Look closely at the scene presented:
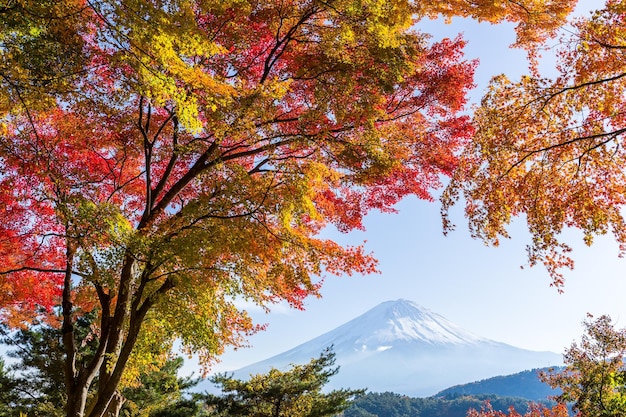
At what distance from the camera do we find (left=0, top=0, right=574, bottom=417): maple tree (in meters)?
4.21

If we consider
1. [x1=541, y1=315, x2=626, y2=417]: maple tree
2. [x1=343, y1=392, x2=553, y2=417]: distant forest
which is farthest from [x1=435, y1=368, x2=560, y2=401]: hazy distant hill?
[x1=541, y1=315, x2=626, y2=417]: maple tree

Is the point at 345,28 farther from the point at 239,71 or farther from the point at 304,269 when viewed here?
the point at 304,269

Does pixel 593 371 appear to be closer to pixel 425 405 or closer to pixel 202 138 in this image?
pixel 202 138

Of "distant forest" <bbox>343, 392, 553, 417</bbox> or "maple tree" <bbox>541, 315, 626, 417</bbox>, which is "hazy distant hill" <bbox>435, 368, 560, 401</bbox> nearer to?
"distant forest" <bbox>343, 392, 553, 417</bbox>

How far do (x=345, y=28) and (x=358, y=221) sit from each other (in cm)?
369

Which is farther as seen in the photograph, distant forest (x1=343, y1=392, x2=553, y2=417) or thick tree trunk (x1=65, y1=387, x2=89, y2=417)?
distant forest (x1=343, y1=392, x2=553, y2=417)

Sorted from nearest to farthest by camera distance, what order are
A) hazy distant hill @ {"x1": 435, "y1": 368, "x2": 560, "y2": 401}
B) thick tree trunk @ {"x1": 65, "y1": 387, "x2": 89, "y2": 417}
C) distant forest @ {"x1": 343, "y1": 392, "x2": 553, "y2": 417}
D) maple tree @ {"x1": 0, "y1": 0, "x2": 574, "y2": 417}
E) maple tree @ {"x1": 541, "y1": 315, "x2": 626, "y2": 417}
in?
maple tree @ {"x1": 0, "y1": 0, "x2": 574, "y2": 417}
thick tree trunk @ {"x1": 65, "y1": 387, "x2": 89, "y2": 417}
maple tree @ {"x1": 541, "y1": 315, "x2": 626, "y2": 417}
distant forest @ {"x1": 343, "y1": 392, "x2": 553, "y2": 417}
hazy distant hill @ {"x1": 435, "y1": 368, "x2": 560, "y2": 401}

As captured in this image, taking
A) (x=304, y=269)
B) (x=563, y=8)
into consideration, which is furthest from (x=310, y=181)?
(x=563, y=8)

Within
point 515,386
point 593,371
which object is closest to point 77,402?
point 593,371

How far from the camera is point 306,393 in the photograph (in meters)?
15.5

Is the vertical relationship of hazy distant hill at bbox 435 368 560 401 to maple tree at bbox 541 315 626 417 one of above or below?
below

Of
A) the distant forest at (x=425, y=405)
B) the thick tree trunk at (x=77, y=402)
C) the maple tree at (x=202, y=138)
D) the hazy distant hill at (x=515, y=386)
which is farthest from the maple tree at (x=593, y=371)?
the hazy distant hill at (x=515, y=386)

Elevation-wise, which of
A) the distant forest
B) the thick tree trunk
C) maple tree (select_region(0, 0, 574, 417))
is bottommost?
the distant forest

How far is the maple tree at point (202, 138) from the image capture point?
4211mm
